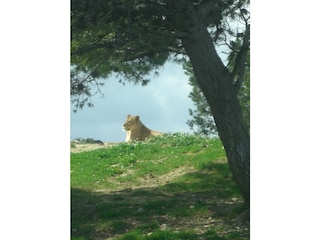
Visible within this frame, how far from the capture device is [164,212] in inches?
313

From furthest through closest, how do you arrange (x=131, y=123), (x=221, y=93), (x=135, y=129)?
1. (x=135, y=129)
2. (x=131, y=123)
3. (x=221, y=93)

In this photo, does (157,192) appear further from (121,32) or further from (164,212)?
(121,32)

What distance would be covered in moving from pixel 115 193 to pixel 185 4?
157 inches

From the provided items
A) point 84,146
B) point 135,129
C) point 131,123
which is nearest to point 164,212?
point 84,146

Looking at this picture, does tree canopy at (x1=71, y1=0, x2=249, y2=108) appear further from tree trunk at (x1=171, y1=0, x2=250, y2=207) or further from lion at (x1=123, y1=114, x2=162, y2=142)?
lion at (x1=123, y1=114, x2=162, y2=142)

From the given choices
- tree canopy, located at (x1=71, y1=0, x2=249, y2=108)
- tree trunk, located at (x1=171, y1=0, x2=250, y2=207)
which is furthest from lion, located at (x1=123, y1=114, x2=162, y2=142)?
tree trunk, located at (x1=171, y1=0, x2=250, y2=207)

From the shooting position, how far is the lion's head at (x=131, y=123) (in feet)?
56.2

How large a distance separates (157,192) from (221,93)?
10.3ft

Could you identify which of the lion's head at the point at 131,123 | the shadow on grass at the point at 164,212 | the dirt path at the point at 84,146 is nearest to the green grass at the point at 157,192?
the shadow on grass at the point at 164,212

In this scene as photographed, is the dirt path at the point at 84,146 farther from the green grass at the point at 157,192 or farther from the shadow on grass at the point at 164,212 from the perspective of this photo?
the shadow on grass at the point at 164,212

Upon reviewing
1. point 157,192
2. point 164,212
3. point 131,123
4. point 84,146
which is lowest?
point 164,212

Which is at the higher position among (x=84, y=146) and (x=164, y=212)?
(x=84, y=146)
